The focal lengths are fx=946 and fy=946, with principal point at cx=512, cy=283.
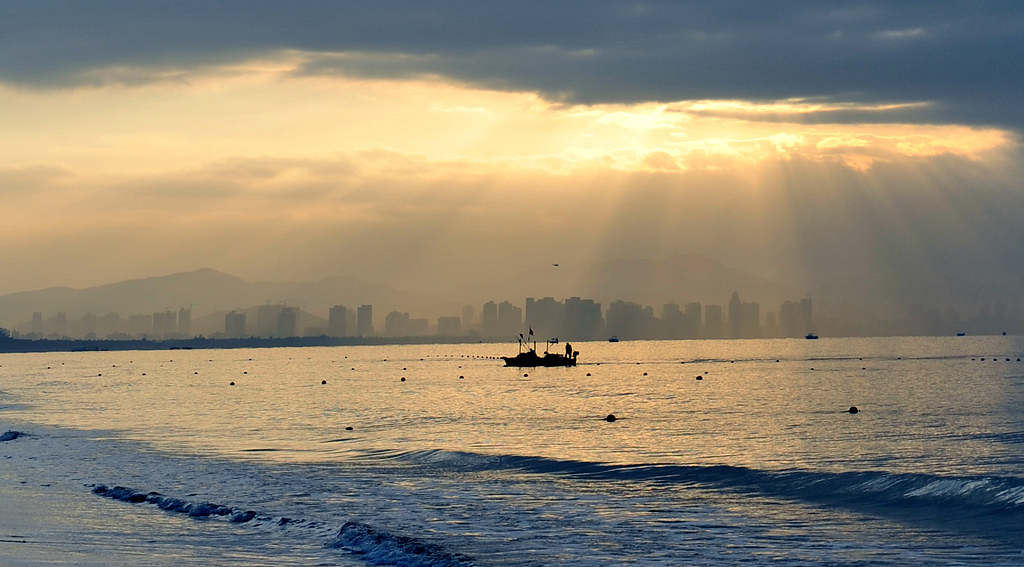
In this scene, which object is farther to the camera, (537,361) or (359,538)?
(537,361)

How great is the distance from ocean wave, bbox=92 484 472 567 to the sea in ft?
0.31

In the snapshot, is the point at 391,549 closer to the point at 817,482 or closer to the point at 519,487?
the point at 519,487

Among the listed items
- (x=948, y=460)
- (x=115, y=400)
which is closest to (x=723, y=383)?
(x=115, y=400)

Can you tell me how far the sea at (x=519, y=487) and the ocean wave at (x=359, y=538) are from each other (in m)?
0.09

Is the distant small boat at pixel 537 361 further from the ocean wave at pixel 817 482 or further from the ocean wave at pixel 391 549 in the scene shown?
the ocean wave at pixel 391 549

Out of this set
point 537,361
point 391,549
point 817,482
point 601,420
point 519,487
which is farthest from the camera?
point 537,361

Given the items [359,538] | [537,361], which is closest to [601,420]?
[359,538]

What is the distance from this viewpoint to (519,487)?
36.2 meters

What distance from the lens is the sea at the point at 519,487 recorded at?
2436 centimetres

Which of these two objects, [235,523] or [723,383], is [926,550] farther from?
[723,383]

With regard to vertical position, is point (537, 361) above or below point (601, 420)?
above

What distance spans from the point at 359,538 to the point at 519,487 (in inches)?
452

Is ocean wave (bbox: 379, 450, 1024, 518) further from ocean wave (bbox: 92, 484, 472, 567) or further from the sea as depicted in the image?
ocean wave (bbox: 92, 484, 472, 567)

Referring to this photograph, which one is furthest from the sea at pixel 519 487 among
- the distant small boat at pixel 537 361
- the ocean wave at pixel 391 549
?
the distant small boat at pixel 537 361
